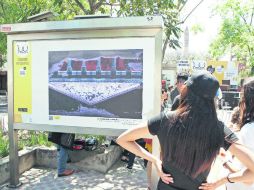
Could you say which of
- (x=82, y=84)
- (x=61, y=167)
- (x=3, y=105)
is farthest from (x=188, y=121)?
(x=3, y=105)

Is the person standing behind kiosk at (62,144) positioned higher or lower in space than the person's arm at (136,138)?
lower

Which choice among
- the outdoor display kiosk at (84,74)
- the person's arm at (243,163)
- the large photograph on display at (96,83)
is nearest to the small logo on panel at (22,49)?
the outdoor display kiosk at (84,74)

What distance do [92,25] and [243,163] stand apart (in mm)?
2479

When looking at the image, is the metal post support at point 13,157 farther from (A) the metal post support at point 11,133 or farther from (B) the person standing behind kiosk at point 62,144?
(B) the person standing behind kiosk at point 62,144

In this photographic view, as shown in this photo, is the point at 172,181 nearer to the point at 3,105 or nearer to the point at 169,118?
the point at 169,118

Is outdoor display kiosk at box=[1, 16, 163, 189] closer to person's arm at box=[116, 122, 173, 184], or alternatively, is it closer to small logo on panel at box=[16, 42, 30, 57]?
small logo on panel at box=[16, 42, 30, 57]

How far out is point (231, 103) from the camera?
1870cm

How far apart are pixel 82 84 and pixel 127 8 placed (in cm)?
243

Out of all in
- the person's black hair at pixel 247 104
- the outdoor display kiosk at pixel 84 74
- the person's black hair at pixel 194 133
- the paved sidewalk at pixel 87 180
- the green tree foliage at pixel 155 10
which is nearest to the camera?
the person's black hair at pixel 194 133

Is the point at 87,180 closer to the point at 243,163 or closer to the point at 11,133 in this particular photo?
the point at 11,133

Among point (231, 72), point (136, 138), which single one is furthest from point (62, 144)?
point (231, 72)

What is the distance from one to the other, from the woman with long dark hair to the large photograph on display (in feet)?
5.64

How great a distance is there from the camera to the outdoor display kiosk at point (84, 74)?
12.6 feet

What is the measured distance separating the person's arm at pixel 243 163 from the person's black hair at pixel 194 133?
0.11 m
